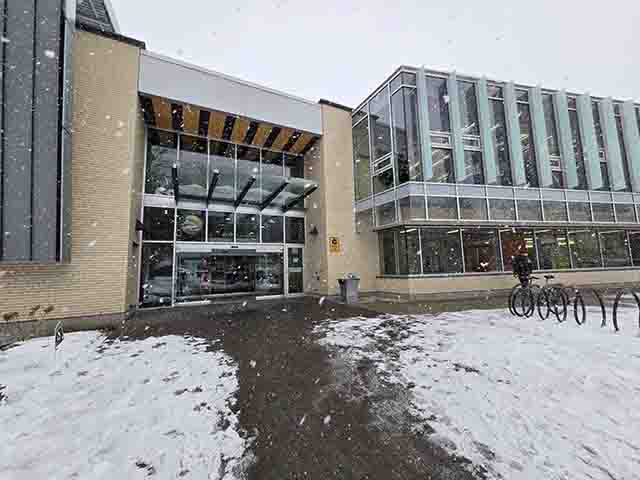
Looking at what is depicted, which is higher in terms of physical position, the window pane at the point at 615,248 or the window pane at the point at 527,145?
the window pane at the point at 527,145

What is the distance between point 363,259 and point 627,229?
13.8 metres

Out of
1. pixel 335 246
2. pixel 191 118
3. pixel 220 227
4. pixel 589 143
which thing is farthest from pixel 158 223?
pixel 589 143

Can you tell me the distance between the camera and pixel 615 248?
12.9m

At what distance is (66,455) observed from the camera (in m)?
2.02

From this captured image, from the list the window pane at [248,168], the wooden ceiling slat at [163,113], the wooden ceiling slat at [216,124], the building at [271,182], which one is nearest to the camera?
the building at [271,182]

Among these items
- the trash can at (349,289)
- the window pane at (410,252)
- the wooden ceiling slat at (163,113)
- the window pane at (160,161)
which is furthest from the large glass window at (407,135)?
the window pane at (160,161)

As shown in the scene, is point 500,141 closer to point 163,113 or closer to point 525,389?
point 525,389

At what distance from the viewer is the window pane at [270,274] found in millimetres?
11867

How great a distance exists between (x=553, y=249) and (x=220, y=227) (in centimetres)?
1525

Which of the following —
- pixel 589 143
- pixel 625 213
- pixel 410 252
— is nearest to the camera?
pixel 410 252

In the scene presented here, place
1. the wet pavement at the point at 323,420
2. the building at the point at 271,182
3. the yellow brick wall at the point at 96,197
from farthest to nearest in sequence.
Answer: the yellow brick wall at the point at 96,197 → the building at the point at 271,182 → the wet pavement at the point at 323,420

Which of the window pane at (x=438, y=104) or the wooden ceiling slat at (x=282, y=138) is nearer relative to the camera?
the window pane at (x=438, y=104)

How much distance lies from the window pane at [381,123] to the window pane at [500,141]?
14.9 ft

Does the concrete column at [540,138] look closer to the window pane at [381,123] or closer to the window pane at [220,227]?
the window pane at [381,123]
